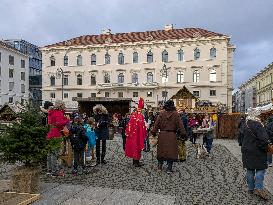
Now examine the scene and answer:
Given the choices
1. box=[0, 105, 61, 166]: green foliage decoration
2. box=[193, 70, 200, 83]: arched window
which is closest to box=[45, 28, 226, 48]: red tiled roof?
box=[193, 70, 200, 83]: arched window

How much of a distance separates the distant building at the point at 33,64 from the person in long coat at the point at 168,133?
6205 cm

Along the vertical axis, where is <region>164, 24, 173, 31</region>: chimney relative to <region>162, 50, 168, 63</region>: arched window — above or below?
above

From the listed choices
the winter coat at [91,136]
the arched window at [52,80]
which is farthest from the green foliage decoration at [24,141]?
the arched window at [52,80]

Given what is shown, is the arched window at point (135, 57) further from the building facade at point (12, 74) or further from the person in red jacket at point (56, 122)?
the person in red jacket at point (56, 122)

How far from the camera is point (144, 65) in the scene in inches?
2302

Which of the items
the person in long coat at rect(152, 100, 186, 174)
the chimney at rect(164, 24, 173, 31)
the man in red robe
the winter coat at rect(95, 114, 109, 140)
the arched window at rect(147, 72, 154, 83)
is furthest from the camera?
the chimney at rect(164, 24, 173, 31)

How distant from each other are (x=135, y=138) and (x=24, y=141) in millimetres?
4706

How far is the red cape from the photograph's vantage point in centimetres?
1123

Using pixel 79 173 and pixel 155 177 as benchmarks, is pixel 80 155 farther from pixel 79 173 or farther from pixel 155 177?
pixel 155 177

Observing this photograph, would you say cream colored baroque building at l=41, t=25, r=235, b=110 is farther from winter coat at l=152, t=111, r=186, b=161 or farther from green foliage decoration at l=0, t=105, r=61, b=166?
green foliage decoration at l=0, t=105, r=61, b=166

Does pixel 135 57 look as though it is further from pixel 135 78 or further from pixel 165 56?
pixel 165 56

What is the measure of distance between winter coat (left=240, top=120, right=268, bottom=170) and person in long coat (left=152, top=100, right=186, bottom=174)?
2.67 m

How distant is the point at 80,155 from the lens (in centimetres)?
973

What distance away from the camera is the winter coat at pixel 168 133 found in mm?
9984
